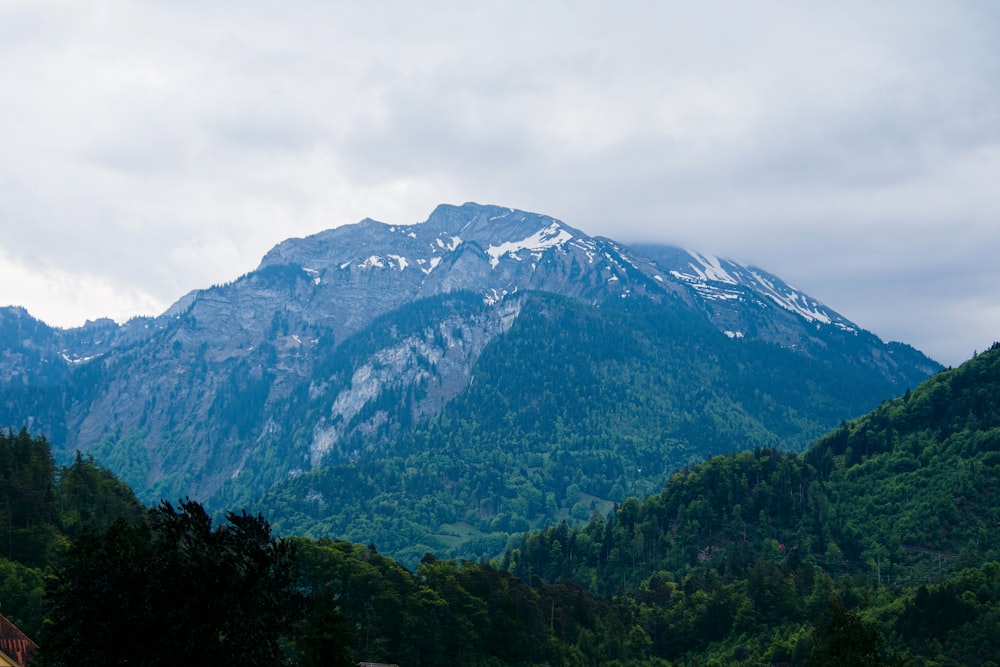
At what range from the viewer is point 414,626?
12775 centimetres

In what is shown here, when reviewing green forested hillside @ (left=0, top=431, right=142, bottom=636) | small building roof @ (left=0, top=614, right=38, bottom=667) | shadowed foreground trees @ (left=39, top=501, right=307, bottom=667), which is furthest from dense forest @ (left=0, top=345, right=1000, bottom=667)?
small building roof @ (left=0, top=614, right=38, bottom=667)

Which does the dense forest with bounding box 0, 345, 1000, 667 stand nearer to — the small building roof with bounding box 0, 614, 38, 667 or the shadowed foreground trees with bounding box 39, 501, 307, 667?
the shadowed foreground trees with bounding box 39, 501, 307, 667

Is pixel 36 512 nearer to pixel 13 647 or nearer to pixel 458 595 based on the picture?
pixel 458 595

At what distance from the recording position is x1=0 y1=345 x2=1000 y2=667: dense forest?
5566cm

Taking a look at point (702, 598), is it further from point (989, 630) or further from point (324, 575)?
point (324, 575)

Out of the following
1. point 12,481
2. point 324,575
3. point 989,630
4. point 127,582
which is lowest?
point 989,630

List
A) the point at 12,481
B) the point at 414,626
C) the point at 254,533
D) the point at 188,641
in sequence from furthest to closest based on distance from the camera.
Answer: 1. the point at 12,481
2. the point at 414,626
3. the point at 254,533
4. the point at 188,641

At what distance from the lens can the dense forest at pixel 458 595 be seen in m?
55.7

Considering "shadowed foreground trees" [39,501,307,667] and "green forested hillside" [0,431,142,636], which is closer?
"shadowed foreground trees" [39,501,307,667]

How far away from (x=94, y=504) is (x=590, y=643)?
267ft

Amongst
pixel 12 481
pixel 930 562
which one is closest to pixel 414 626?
pixel 12 481

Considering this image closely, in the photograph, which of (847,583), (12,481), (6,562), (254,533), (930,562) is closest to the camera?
(254,533)

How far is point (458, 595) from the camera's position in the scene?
138 metres

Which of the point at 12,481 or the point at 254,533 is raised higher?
the point at 12,481
